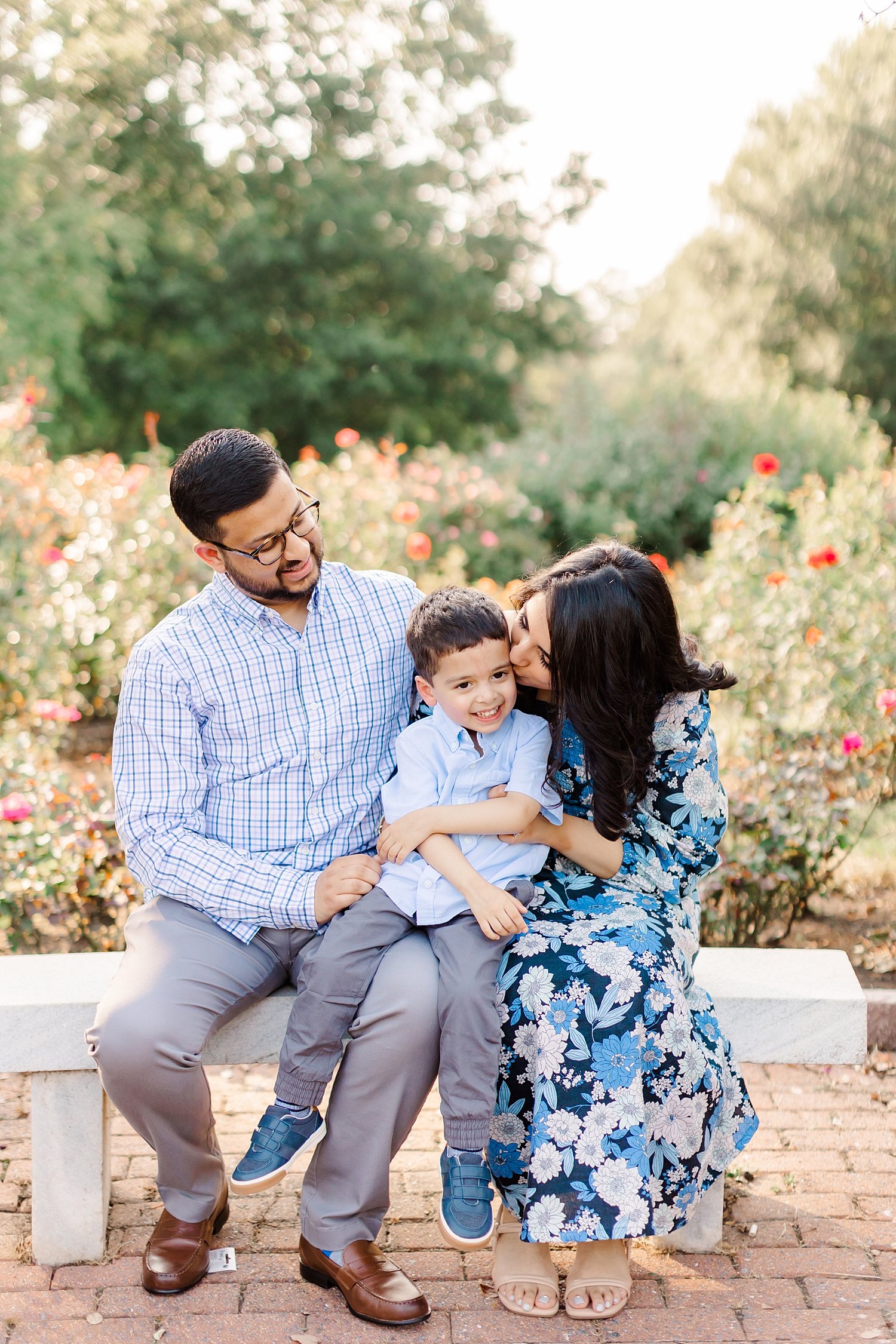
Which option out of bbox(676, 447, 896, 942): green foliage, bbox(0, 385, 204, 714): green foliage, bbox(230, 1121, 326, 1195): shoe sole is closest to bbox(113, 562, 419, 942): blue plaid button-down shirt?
bbox(230, 1121, 326, 1195): shoe sole

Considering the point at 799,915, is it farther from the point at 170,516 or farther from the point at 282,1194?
the point at 170,516

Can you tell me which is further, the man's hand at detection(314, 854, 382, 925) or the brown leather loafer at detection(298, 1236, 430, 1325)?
the man's hand at detection(314, 854, 382, 925)

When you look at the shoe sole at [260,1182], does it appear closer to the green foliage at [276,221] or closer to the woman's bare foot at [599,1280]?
the woman's bare foot at [599,1280]

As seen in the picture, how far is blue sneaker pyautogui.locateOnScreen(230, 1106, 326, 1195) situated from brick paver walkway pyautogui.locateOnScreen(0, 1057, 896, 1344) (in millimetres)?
255

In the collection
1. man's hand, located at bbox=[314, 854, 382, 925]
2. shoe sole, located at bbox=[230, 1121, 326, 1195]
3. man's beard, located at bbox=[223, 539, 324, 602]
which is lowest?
shoe sole, located at bbox=[230, 1121, 326, 1195]

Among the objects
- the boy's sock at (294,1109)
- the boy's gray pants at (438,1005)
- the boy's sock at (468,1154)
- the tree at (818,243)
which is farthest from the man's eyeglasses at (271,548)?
the tree at (818,243)

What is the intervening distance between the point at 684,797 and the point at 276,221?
614 inches

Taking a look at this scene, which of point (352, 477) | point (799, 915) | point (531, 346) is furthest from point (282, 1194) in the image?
point (531, 346)

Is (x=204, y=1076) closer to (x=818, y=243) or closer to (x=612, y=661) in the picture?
(x=612, y=661)

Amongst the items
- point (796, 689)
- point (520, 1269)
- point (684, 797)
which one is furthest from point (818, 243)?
point (520, 1269)

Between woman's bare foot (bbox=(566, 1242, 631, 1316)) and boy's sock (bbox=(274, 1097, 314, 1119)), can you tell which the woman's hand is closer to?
boy's sock (bbox=(274, 1097, 314, 1119))

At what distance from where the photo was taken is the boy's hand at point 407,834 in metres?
2.24

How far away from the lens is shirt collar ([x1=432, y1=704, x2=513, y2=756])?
2322mm

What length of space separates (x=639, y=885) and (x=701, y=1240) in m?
0.72
